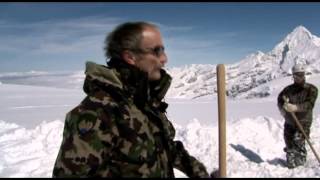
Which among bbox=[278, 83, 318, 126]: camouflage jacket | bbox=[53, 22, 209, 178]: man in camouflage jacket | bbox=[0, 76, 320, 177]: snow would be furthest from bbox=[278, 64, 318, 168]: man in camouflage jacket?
bbox=[53, 22, 209, 178]: man in camouflage jacket

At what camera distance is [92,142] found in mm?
2074

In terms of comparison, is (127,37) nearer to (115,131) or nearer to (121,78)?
(121,78)

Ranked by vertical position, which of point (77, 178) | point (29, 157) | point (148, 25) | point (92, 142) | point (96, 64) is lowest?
point (29, 157)

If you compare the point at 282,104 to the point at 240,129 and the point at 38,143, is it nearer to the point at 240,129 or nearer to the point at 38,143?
the point at 240,129

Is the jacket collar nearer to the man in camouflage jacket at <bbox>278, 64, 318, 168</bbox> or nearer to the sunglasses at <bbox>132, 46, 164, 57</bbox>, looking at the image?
the sunglasses at <bbox>132, 46, 164, 57</bbox>

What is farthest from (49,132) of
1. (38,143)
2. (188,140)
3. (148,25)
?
(148,25)

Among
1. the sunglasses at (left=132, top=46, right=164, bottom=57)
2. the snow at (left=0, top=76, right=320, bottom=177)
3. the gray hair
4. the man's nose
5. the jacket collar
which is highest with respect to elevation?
the gray hair

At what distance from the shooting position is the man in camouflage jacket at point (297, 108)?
25.5 feet

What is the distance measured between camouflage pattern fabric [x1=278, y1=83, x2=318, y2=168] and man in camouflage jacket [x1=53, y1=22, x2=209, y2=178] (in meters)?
5.82

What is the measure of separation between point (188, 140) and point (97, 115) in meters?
7.69

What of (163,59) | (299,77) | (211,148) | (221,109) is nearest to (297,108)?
(299,77)

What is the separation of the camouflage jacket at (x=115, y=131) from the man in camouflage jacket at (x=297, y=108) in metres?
5.75

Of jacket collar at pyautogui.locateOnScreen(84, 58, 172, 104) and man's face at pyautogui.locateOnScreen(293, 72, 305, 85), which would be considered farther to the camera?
man's face at pyautogui.locateOnScreen(293, 72, 305, 85)

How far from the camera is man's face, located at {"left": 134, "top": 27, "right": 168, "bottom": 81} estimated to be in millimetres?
2395
